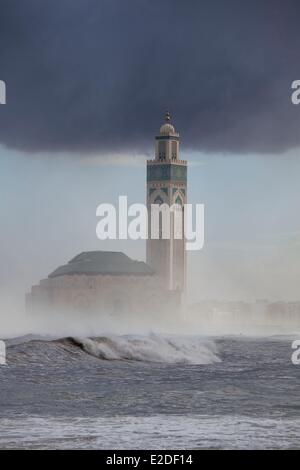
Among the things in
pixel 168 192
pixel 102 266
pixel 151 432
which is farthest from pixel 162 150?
pixel 151 432

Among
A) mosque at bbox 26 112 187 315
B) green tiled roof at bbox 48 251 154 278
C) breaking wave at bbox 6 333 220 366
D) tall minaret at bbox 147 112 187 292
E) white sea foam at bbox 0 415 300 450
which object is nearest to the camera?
white sea foam at bbox 0 415 300 450

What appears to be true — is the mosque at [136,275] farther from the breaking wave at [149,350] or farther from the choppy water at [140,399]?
the choppy water at [140,399]

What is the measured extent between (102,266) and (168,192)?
43.8ft

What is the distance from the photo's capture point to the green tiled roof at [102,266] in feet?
467

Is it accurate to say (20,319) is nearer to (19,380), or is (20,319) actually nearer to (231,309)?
(231,309)

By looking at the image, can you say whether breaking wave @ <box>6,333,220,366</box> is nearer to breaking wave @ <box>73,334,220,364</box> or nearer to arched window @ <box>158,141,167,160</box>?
breaking wave @ <box>73,334,220,364</box>

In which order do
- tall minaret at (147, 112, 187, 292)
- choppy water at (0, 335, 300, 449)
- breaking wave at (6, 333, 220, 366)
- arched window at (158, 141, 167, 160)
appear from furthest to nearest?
arched window at (158, 141, 167, 160) < tall minaret at (147, 112, 187, 292) < breaking wave at (6, 333, 220, 366) < choppy water at (0, 335, 300, 449)

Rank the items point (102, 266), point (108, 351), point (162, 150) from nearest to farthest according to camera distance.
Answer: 1. point (108, 351)
2. point (102, 266)
3. point (162, 150)

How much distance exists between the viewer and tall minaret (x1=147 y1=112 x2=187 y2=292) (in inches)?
5763

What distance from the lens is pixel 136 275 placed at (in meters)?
141

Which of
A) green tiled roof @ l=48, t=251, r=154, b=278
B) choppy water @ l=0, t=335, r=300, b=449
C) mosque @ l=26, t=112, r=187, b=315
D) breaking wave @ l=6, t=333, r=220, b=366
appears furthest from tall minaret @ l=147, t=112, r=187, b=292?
choppy water @ l=0, t=335, r=300, b=449

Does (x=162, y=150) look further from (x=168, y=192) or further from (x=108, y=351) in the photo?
(x=108, y=351)
